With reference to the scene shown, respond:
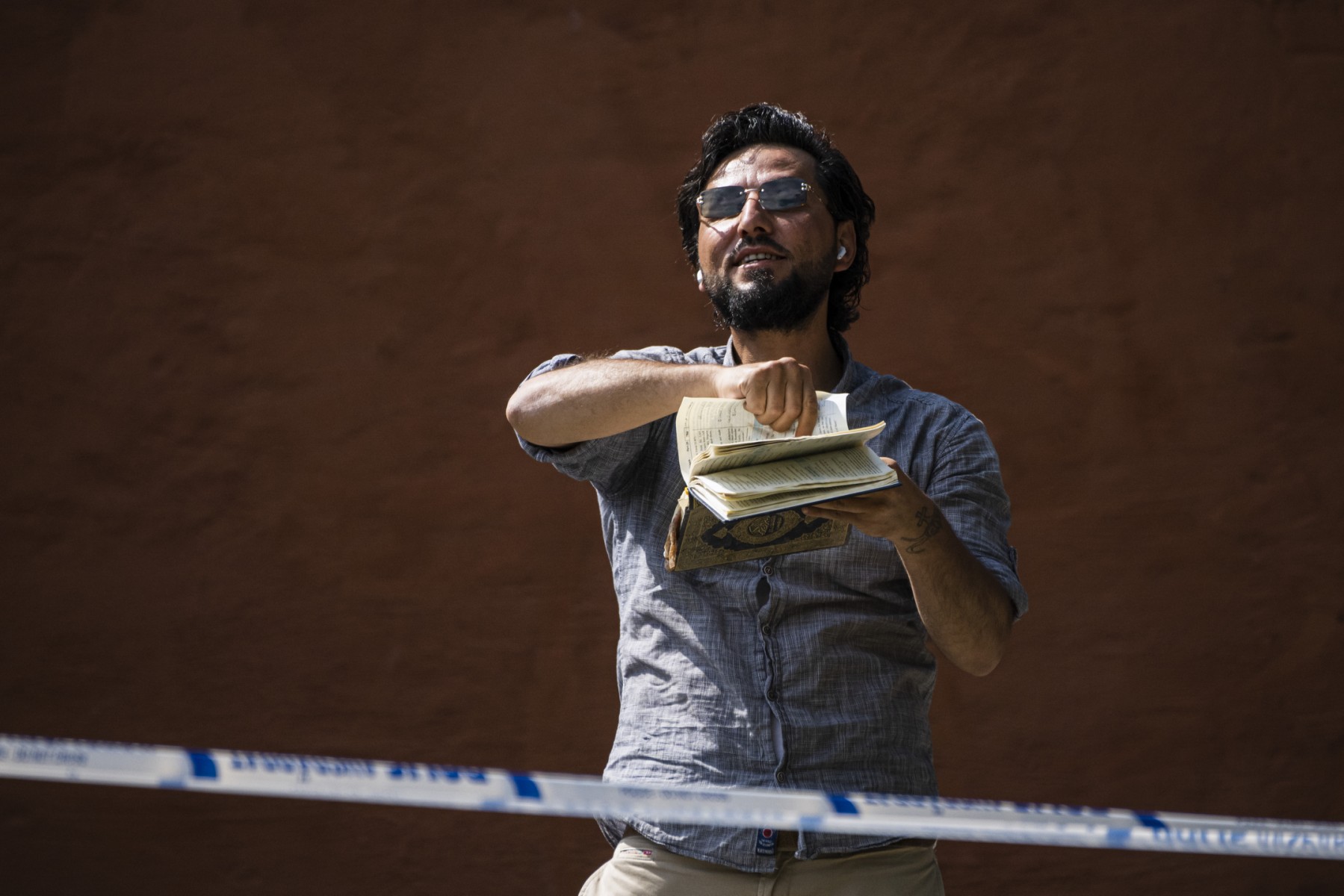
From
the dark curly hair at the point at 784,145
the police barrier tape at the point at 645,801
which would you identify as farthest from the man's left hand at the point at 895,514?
the dark curly hair at the point at 784,145

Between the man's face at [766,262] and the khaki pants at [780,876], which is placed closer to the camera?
the khaki pants at [780,876]

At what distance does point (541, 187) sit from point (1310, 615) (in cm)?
248

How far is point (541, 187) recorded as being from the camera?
362 centimetres

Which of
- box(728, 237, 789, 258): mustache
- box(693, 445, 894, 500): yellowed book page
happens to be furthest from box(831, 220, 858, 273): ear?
box(693, 445, 894, 500): yellowed book page

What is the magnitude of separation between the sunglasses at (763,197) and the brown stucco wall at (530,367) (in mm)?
1411

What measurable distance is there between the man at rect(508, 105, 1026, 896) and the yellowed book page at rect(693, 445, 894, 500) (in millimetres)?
61

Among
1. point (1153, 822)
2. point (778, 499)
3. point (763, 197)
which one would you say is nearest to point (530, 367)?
point (763, 197)

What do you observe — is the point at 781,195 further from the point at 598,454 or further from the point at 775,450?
the point at 775,450

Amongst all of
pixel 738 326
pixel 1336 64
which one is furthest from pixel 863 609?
pixel 1336 64

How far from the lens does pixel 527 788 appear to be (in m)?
1.48

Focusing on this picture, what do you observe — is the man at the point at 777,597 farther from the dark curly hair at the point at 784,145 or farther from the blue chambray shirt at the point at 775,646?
the dark curly hair at the point at 784,145

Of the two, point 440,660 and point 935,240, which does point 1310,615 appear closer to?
point 935,240

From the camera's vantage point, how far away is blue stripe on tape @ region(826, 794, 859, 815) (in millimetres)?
1567

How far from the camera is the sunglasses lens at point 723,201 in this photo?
212 cm
